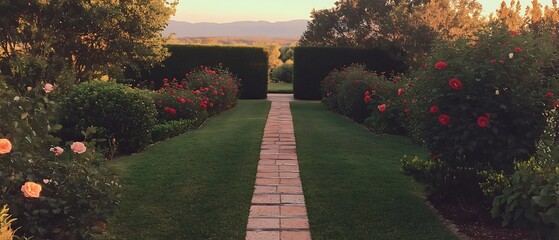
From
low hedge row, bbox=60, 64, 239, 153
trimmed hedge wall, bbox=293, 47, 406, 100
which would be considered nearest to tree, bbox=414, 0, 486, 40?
trimmed hedge wall, bbox=293, 47, 406, 100

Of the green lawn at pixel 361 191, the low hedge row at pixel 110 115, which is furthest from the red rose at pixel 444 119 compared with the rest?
the low hedge row at pixel 110 115

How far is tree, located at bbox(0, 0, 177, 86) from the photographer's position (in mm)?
12961

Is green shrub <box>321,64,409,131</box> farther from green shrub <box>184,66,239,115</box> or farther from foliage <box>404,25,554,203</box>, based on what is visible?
foliage <box>404,25,554,203</box>

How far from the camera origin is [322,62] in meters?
20.6

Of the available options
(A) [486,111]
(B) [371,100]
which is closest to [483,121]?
(A) [486,111]

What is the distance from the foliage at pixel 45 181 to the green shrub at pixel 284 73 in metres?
30.1

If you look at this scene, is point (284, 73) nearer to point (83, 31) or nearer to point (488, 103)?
point (83, 31)

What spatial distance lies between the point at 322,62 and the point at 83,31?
34.2 ft

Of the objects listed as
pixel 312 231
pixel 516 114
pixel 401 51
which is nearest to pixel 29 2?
pixel 312 231

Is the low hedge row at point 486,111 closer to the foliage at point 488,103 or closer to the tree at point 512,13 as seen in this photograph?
the foliage at point 488,103

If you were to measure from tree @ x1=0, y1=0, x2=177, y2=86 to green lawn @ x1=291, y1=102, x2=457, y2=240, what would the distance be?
22.9 feet

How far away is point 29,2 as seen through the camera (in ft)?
42.0

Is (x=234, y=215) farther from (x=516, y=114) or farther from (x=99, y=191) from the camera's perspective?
(x=516, y=114)

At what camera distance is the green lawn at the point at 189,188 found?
4.45m
